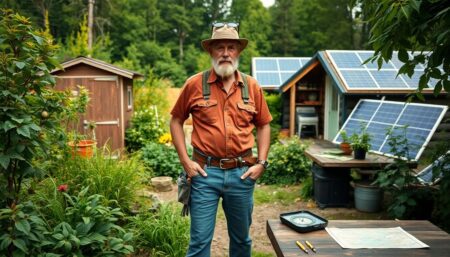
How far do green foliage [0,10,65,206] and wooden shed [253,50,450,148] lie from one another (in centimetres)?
715

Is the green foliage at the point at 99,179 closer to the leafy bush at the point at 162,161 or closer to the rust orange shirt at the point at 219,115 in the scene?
the rust orange shirt at the point at 219,115

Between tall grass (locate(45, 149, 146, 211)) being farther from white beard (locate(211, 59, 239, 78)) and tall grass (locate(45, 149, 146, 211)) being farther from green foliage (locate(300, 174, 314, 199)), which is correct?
green foliage (locate(300, 174, 314, 199))

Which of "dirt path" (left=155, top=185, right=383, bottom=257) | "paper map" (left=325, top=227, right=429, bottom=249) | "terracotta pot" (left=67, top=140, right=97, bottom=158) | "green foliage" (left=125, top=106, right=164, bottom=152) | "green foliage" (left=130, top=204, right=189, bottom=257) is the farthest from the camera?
"green foliage" (left=125, top=106, right=164, bottom=152)

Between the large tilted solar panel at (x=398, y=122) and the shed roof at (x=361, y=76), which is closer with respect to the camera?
the large tilted solar panel at (x=398, y=122)

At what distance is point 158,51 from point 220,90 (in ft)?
107

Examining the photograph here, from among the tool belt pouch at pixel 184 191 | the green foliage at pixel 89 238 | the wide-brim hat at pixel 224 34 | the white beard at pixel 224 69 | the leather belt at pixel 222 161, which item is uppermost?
the wide-brim hat at pixel 224 34

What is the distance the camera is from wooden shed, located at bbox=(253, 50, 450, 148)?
963 centimetres

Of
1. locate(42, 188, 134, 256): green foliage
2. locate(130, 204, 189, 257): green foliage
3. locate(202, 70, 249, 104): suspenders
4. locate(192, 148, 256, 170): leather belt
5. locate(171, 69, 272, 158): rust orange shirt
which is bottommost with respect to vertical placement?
locate(130, 204, 189, 257): green foliage

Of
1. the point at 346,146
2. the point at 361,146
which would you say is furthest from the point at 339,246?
the point at 346,146

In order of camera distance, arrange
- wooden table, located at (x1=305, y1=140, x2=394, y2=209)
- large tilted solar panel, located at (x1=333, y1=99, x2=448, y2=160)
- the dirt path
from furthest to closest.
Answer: wooden table, located at (x1=305, y1=140, x2=394, y2=209), large tilted solar panel, located at (x1=333, y1=99, x2=448, y2=160), the dirt path

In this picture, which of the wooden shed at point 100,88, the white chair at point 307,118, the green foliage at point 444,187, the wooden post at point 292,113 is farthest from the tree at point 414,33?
the white chair at point 307,118

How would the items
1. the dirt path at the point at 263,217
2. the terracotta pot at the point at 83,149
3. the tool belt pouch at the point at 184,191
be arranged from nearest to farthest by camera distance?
the tool belt pouch at the point at 184,191, the dirt path at the point at 263,217, the terracotta pot at the point at 83,149

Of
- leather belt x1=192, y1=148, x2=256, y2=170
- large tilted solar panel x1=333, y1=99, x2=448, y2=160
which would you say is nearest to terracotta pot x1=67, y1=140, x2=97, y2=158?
leather belt x1=192, y1=148, x2=256, y2=170

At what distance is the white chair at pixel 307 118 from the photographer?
1249cm
